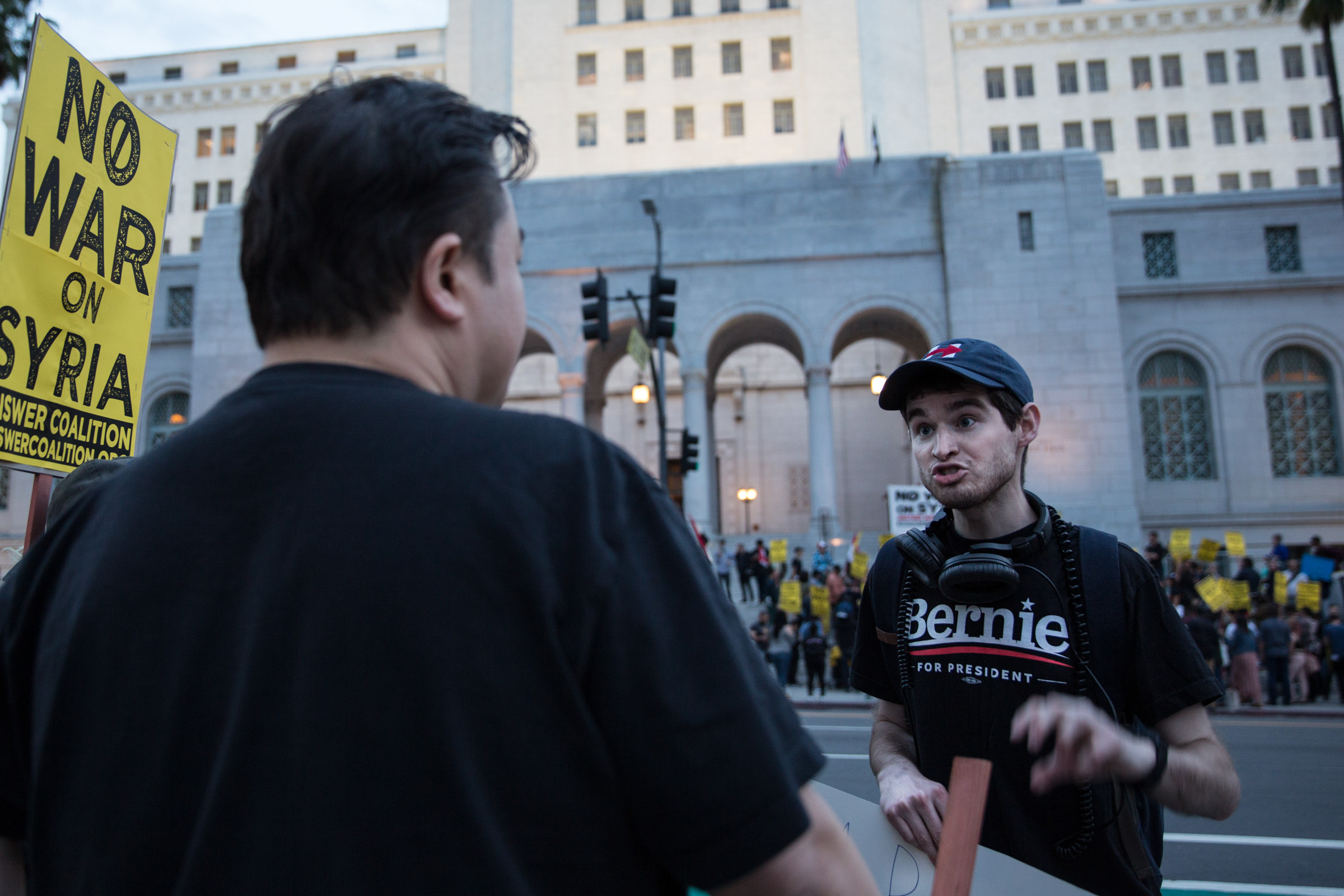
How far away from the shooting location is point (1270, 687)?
1591 cm

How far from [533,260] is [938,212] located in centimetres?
1216

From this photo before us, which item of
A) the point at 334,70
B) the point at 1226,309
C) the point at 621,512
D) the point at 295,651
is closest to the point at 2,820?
the point at 295,651

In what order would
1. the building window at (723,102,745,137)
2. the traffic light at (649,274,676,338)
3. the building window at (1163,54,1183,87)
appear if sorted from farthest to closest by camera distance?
the building window at (1163,54,1183,87) < the building window at (723,102,745,137) < the traffic light at (649,274,676,338)

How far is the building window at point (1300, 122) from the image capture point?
5112 cm

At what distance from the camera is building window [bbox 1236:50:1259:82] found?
52.0m

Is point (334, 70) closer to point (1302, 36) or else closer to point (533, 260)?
point (533, 260)

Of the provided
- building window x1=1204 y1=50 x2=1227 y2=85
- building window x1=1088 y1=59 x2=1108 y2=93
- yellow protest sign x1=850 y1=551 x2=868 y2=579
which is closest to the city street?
yellow protest sign x1=850 y1=551 x2=868 y2=579

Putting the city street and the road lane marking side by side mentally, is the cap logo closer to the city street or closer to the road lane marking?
the city street

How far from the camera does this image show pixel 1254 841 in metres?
6.73

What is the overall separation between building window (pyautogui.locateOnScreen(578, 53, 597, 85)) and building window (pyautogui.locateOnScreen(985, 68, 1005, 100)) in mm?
22070

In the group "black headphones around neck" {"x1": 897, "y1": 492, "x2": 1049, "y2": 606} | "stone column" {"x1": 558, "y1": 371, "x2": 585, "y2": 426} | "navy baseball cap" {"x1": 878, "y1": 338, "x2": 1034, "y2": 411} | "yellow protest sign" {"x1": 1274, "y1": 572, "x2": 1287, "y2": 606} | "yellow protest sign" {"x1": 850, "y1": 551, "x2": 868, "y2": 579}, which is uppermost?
"stone column" {"x1": 558, "y1": 371, "x2": 585, "y2": 426}

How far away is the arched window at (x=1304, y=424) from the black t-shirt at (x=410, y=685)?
31.9 m

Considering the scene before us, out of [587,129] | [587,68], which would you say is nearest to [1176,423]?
[587,129]

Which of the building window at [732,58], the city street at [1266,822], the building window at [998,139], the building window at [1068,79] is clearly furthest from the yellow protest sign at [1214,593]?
the building window at [1068,79]
